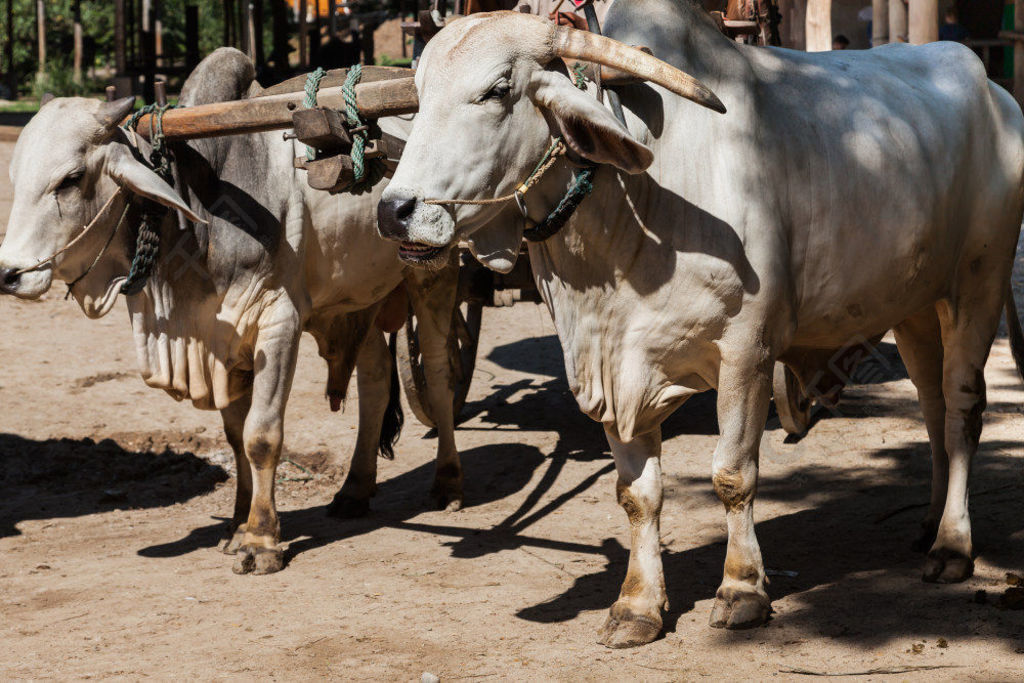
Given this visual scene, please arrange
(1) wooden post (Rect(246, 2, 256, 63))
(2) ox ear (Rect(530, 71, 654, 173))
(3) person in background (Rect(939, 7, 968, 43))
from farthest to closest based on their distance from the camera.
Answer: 1. (1) wooden post (Rect(246, 2, 256, 63))
2. (3) person in background (Rect(939, 7, 968, 43))
3. (2) ox ear (Rect(530, 71, 654, 173))

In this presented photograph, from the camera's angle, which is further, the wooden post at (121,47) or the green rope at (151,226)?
the wooden post at (121,47)

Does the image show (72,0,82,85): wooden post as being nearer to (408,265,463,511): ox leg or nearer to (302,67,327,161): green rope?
(408,265,463,511): ox leg

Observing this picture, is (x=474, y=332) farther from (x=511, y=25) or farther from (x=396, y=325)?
(x=511, y=25)

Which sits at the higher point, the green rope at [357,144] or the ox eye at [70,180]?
the green rope at [357,144]

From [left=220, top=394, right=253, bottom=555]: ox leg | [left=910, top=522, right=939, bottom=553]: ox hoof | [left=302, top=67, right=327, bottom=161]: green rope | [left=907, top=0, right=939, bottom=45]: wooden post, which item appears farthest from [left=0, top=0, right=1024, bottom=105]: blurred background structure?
[left=910, top=522, right=939, bottom=553]: ox hoof

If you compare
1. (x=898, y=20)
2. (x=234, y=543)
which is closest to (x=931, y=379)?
(x=234, y=543)

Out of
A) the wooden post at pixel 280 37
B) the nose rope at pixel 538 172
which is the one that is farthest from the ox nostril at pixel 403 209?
the wooden post at pixel 280 37

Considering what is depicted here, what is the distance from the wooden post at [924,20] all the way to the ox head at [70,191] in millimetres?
6570

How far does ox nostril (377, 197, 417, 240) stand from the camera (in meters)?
3.29

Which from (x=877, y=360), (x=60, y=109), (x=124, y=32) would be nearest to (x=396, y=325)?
(x=60, y=109)

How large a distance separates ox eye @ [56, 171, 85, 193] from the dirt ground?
157 centimetres

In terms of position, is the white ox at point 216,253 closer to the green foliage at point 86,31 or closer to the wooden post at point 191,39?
the wooden post at point 191,39

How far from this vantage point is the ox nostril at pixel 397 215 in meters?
3.29

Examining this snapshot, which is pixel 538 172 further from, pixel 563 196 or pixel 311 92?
pixel 311 92
